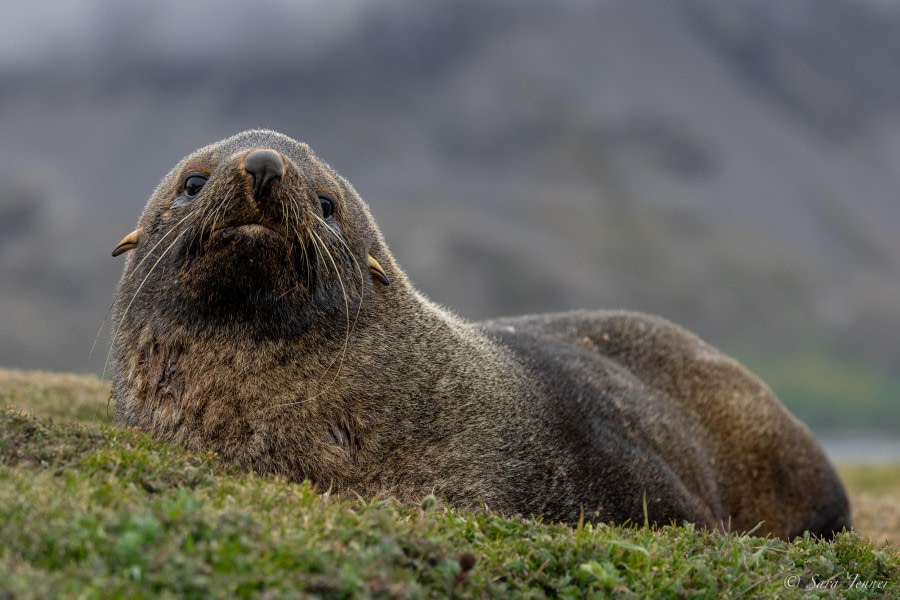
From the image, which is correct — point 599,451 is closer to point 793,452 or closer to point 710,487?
point 710,487

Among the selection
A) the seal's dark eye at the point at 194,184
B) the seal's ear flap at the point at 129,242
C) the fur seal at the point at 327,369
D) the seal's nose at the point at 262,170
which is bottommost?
the fur seal at the point at 327,369

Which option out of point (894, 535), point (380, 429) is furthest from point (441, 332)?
point (894, 535)

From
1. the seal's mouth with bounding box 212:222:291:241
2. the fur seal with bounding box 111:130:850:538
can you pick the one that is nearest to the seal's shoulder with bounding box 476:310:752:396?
the fur seal with bounding box 111:130:850:538

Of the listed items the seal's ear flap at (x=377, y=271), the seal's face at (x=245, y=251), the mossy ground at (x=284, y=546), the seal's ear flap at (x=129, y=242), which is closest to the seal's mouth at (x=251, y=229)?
the seal's face at (x=245, y=251)

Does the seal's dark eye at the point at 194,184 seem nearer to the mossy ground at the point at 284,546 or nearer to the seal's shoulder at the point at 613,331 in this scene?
the mossy ground at the point at 284,546

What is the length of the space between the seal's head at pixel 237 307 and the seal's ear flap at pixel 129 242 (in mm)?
327

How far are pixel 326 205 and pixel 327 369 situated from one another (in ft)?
4.42

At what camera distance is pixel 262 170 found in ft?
21.7

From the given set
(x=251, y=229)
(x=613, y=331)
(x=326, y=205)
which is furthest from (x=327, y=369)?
(x=613, y=331)

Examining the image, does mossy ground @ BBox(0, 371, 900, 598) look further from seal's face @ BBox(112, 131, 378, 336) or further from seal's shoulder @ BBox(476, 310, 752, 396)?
seal's shoulder @ BBox(476, 310, 752, 396)

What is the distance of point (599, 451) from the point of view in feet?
27.6

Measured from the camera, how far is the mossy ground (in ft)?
13.8

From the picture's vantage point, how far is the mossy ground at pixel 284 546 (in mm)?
4207

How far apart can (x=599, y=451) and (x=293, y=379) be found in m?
2.99
